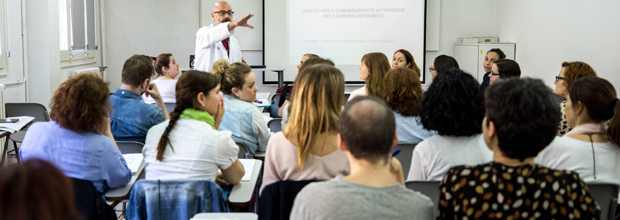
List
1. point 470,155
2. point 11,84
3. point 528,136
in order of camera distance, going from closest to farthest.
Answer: point 528,136
point 470,155
point 11,84

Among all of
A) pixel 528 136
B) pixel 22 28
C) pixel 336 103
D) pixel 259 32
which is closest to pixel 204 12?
pixel 259 32

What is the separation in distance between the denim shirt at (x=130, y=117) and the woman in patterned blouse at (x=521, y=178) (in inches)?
84.9

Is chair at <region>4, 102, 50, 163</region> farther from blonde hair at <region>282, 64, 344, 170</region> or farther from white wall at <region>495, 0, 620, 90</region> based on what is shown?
white wall at <region>495, 0, 620, 90</region>

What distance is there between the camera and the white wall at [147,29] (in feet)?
26.2

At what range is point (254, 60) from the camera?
8.25 metres

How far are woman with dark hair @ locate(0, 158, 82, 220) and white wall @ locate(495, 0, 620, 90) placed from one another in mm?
4213

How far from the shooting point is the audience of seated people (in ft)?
4.08

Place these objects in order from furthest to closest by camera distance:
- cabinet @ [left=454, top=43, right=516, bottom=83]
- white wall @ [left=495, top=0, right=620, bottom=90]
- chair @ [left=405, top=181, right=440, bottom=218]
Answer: cabinet @ [left=454, top=43, right=516, bottom=83] → white wall @ [left=495, top=0, right=620, bottom=90] → chair @ [left=405, top=181, right=440, bottom=218]

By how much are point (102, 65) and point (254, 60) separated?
2.43m

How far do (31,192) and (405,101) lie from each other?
2417 mm

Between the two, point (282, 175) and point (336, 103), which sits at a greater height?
point (336, 103)

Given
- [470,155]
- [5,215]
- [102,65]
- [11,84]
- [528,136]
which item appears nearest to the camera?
[5,215]

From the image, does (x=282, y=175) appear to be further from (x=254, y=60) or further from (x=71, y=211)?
(x=254, y=60)

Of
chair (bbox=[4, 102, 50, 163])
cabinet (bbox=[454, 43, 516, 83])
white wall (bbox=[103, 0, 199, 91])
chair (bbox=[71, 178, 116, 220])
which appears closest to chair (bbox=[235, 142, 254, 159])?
chair (bbox=[71, 178, 116, 220])
